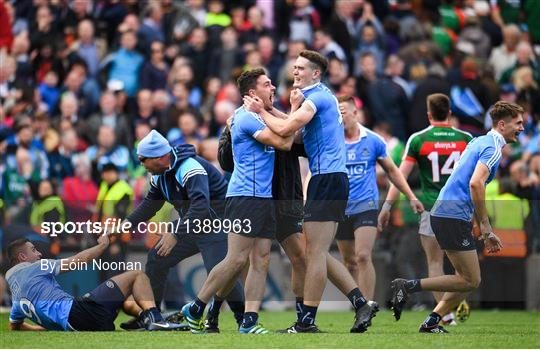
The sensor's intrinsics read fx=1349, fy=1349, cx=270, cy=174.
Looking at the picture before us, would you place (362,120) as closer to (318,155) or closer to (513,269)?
(513,269)

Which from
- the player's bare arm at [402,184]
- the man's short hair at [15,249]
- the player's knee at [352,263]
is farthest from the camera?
the player's knee at [352,263]

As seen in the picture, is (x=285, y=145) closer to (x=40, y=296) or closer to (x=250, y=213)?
(x=250, y=213)

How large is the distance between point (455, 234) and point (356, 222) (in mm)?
2073

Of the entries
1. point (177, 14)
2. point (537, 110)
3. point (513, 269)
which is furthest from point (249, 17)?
point (513, 269)

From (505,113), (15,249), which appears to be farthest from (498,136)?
(15,249)

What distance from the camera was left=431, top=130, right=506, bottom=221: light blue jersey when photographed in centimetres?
1240

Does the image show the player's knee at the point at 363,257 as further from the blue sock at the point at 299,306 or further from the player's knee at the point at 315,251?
the player's knee at the point at 315,251

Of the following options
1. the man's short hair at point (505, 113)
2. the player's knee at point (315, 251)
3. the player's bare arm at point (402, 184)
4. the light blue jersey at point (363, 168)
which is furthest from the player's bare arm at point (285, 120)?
the light blue jersey at point (363, 168)

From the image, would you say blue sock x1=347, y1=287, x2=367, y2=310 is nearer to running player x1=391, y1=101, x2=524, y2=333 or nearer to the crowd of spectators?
running player x1=391, y1=101, x2=524, y2=333

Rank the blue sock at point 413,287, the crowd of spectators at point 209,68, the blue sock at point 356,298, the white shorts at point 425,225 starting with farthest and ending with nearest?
the crowd of spectators at point 209,68 → the white shorts at point 425,225 → the blue sock at point 413,287 → the blue sock at point 356,298

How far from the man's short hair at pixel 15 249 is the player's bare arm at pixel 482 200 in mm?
4403

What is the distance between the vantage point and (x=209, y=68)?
21859mm

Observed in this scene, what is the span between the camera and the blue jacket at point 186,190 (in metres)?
12.4

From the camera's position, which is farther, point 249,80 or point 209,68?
point 209,68
